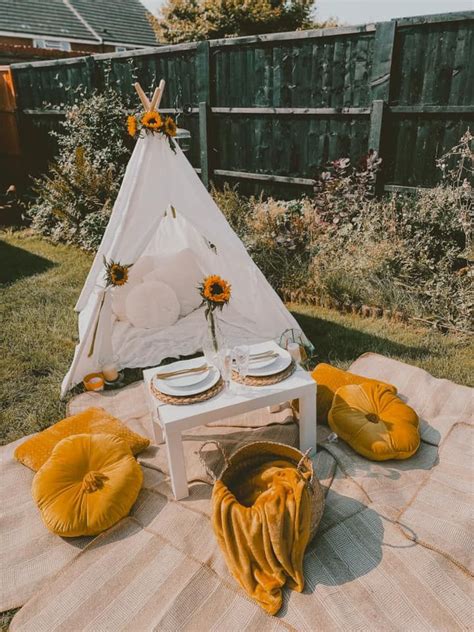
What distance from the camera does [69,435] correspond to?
324cm

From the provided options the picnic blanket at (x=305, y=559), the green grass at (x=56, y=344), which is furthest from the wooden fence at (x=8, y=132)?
the picnic blanket at (x=305, y=559)

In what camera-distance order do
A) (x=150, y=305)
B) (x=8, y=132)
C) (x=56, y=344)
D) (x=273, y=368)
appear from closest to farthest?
1. (x=273, y=368)
2. (x=56, y=344)
3. (x=150, y=305)
4. (x=8, y=132)

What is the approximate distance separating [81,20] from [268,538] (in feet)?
74.6

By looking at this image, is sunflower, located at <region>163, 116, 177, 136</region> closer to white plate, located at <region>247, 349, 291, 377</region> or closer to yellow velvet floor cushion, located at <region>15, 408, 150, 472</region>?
white plate, located at <region>247, 349, 291, 377</region>

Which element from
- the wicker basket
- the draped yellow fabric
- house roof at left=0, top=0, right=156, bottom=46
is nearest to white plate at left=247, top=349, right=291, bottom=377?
the wicker basket

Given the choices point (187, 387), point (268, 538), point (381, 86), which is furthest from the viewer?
point (381, 86)

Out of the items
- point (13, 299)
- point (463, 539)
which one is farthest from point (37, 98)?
point (463, 539)

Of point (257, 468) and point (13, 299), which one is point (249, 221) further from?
point (257, 468)

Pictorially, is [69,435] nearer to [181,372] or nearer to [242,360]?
[181,372]

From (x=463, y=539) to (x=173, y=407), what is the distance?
5.53 feet

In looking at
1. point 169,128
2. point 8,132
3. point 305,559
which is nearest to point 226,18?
point 8,132

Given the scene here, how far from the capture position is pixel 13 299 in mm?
5703

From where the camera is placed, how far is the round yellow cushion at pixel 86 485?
261cm

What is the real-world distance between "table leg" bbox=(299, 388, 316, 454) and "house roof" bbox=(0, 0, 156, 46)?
19.8m
